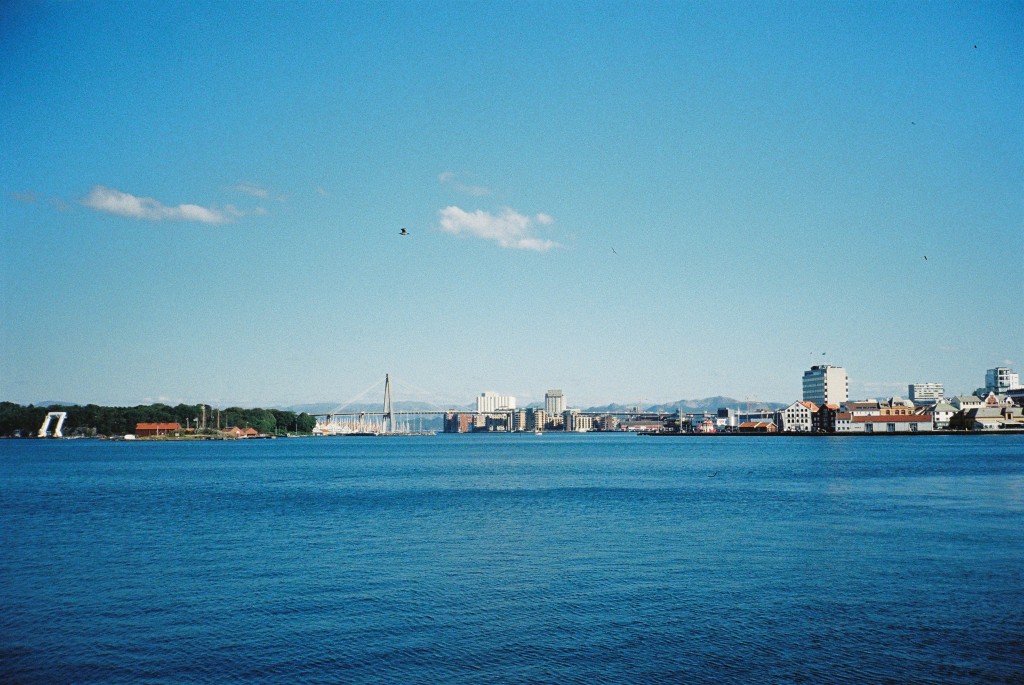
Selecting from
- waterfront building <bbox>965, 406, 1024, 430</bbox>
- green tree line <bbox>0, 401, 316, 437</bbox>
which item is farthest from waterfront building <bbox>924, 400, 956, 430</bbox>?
green tree line <bbox>0, 401, 316, 437</bbox>

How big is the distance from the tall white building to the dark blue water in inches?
6302

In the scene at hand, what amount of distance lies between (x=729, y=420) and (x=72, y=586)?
186 m

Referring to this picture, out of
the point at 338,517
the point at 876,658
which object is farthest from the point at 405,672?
the point at 338,517

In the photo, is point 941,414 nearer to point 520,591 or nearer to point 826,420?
point 826,420

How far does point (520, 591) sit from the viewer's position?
14977mm

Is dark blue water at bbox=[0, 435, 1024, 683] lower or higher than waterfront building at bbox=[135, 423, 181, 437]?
higher

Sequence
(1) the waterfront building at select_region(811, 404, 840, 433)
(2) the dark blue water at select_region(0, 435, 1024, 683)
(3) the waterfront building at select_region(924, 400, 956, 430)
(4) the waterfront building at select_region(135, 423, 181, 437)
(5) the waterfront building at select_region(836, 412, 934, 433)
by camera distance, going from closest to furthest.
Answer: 1. (2) the dark blue water at select_region(0, 435, 1024, 683)
2. (5) the waterfront building at select_region(836, 412, 934, 433)
3. (3) the waterfront building at select_region(924, 400, 956, 430)
4. (1) the waterfront building at select_region(811, 404, 840, 433)
5. (4) the waterfront building at select_region(135, 423, 181, 437)

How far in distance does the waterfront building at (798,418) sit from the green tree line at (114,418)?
337ft

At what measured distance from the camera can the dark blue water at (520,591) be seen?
1092 centimetres

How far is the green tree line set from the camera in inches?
5664

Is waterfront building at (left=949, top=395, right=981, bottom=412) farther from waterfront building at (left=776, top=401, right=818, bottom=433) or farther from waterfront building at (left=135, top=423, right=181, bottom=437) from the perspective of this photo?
waterfront building at (left=135, top=423, right=181, bottom=437)

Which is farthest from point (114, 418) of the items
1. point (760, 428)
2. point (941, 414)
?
point (941, 414)

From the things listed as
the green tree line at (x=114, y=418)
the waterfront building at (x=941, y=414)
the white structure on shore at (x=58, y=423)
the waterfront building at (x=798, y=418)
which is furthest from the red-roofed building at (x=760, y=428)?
the white structure on shore at (x=58, y=423)

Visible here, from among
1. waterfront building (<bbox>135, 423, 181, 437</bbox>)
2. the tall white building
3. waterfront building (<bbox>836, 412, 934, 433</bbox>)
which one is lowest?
Result: waterfront building (<bbox>135, 423, 181, 437</bbox>)
